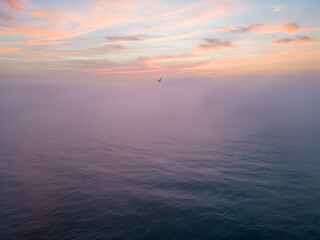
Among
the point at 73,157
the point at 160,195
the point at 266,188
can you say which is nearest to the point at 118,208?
the point at 160,195

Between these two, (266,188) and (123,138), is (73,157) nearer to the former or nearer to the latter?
(123,138)

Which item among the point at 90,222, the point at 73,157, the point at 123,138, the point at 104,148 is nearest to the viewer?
the point at 90,222

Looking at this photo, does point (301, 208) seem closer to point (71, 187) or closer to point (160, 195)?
point (160, 195)

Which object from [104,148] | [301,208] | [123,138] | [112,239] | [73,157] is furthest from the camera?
[123,138]

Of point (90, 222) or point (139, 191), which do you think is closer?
point (90, 222)

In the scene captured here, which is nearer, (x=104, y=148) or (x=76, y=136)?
(x=104, y=148)

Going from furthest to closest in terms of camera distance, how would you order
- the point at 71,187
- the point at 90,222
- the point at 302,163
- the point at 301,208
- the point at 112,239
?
the point at 302,163 → the point at 71,187 → the point at 301,208 → the point at 90,222 → the point at 112,239

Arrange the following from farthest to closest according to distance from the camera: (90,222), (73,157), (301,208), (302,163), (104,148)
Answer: (104,148) < (73,157) < (302,163) < (301,208) < (90,222)

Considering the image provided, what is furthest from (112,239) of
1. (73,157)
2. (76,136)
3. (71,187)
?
(76,136)
